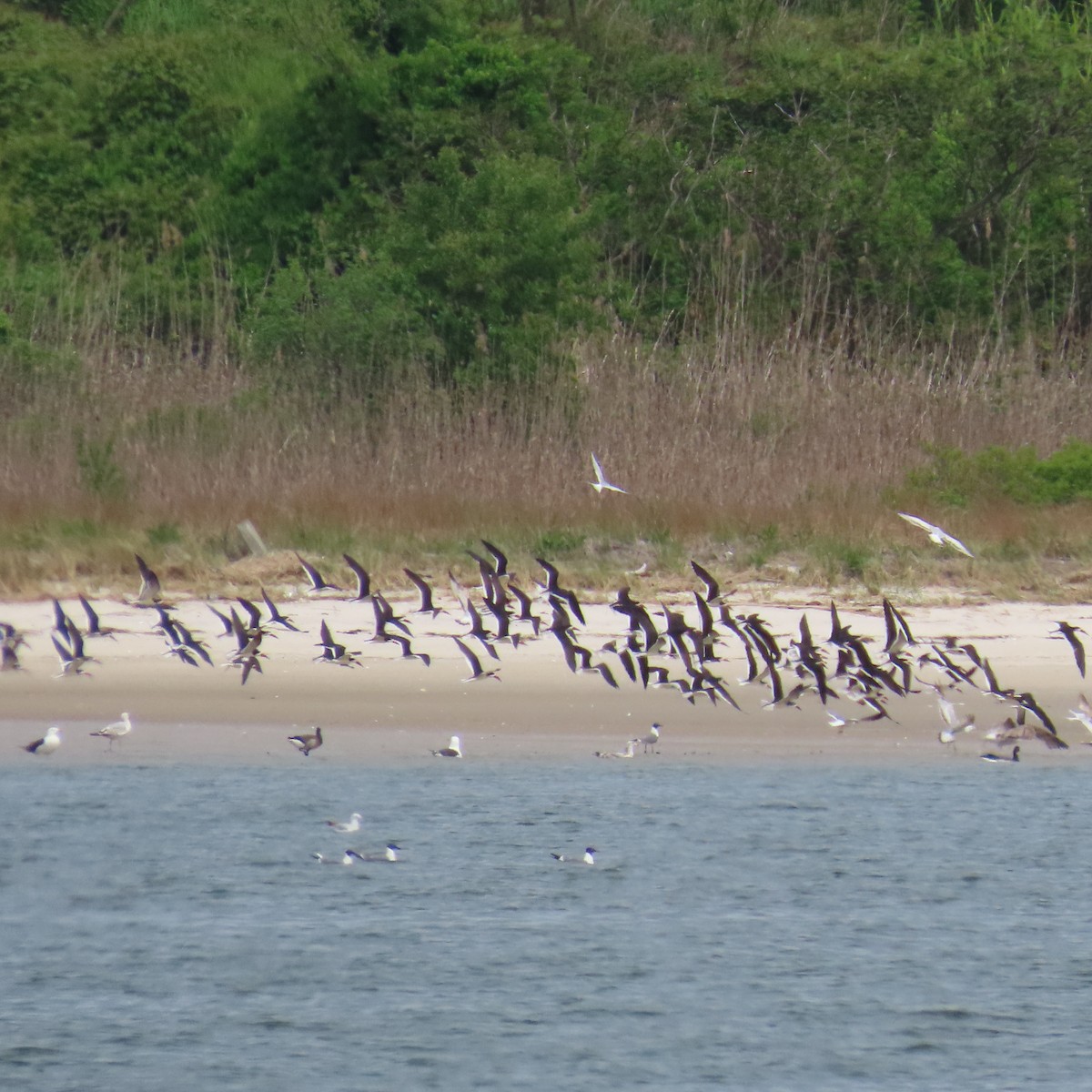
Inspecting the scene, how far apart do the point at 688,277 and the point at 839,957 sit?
451 inches

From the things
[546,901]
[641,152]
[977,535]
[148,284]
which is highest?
[641,152]

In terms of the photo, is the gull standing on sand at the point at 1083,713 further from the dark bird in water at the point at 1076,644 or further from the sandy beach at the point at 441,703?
the dark bird in water at the point at 1076,644

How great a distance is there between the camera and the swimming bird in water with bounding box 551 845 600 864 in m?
6.90

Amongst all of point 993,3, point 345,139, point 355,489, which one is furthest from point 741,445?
point 993,3

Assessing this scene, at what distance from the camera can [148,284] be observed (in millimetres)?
16609

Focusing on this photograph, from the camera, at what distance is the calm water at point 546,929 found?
5293 mm

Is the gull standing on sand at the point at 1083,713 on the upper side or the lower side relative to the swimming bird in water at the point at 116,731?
upper

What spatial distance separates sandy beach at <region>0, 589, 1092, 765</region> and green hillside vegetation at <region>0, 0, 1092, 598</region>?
1.48m

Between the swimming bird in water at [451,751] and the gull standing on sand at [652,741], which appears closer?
the swimming bird in water at [451,751]

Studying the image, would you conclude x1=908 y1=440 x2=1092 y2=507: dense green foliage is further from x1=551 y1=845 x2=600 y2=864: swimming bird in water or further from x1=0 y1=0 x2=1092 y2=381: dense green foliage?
Result: x1=551 y1=845 x2=600 y2=864: swimming bird in water

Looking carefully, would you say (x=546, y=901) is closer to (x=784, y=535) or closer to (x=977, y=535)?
(x=784, y=535)

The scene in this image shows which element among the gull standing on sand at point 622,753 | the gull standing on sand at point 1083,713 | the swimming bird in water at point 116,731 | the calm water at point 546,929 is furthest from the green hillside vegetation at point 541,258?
the calm water at point 546,929

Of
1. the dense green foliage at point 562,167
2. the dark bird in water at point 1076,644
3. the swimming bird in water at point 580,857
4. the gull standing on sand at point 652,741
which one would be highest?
the dense green foliage at point 562,167

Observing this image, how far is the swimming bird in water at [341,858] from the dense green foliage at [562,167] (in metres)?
7.59
